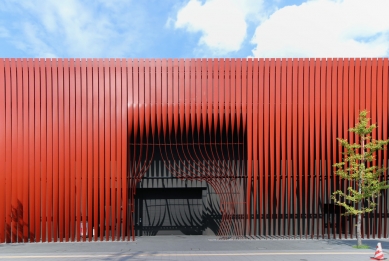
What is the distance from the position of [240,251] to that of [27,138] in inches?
452

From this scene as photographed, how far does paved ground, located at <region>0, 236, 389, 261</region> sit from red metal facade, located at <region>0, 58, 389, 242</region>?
1.12m

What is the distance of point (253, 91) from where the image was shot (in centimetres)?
1652

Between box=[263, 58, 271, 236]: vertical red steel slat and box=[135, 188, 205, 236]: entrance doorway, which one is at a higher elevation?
box=[263, 58, 271, 236]: vertical red steel slat

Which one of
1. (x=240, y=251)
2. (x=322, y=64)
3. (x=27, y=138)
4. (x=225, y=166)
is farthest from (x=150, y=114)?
(x=322, y=64)

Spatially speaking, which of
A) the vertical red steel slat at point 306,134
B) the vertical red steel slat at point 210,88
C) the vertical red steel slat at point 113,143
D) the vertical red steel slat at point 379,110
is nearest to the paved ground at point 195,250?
the vertical red steel slat at point 379,110

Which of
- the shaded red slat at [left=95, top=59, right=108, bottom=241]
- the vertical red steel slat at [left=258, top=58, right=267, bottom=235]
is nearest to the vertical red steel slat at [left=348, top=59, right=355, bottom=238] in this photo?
the vertical red steel slat at [left=258, top=58, right=267, bottom=235]

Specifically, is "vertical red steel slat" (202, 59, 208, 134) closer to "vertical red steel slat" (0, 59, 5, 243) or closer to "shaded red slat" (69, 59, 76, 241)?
"shaded red slat" (69, 59, 76, 241)

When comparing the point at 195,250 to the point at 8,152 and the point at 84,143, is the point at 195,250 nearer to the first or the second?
the point at 84,143

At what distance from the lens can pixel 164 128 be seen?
54.0 ft

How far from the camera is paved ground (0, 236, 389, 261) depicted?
12406mm

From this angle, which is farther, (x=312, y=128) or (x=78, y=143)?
(x=312, y=128)

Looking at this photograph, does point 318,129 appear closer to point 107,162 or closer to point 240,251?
point 240,251

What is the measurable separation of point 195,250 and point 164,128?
240 inches

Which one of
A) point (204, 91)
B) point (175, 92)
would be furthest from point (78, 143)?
point (204, 91)
